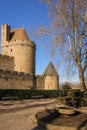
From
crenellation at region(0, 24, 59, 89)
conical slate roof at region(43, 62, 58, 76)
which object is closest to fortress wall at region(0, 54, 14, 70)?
crenellation at region(0, 24, 59, 89)

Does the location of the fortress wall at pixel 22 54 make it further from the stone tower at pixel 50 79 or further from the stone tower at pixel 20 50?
the stone tower at pixel 50 79

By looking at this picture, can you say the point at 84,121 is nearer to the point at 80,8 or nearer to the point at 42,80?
the point at 80,8

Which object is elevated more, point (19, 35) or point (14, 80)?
point (19, 35)

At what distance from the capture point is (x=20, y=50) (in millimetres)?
41719

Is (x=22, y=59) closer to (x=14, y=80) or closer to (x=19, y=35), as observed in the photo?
(x=19, y=35)

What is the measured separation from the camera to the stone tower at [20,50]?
41.6m

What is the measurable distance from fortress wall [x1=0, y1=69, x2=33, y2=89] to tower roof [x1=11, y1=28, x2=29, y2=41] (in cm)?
788

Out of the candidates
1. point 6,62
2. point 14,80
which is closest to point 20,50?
point 6,62

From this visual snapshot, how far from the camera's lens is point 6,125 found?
389 inches

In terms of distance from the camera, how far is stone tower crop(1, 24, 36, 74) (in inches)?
1639

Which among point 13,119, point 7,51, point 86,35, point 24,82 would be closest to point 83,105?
point 86,35

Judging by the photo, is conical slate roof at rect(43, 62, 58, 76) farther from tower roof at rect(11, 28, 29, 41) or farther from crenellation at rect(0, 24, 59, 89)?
tower roof at rect(11, 28, 29, 41)

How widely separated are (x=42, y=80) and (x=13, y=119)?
30.1m

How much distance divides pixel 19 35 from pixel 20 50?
10.3 ft
